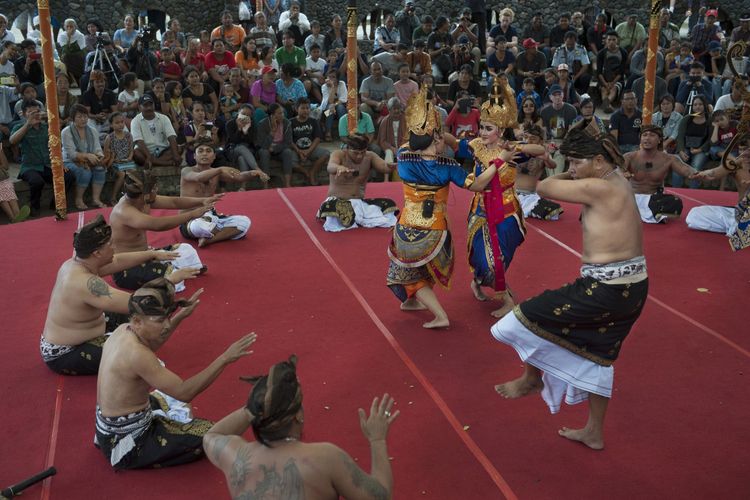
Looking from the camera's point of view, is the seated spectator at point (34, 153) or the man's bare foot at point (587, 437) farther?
the seated spectator at point (34, 153)

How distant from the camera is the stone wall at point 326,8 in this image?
53.2 feet

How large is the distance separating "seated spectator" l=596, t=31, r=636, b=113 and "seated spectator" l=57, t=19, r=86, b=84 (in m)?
8.16

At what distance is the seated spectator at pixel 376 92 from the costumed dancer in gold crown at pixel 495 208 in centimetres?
609

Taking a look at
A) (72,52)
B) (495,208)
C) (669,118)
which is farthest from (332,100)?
(495,208)

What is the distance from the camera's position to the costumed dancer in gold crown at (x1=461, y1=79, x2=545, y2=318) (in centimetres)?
568

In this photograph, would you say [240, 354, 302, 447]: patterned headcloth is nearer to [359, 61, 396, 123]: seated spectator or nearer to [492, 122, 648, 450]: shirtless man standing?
[492, 122, 648, 450]: shirtless man standing

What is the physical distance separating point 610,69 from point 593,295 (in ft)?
35.9

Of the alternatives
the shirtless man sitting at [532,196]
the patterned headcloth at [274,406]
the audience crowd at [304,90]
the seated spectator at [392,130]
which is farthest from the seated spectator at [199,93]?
the patterned headcloth at [274,406]

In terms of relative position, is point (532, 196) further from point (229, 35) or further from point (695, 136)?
point (229, 35)

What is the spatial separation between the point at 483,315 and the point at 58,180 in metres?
4.46

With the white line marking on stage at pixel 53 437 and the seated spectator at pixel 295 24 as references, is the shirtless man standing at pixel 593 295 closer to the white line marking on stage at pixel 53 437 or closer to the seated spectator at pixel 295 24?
the white line marking on stage at pixel 53 437

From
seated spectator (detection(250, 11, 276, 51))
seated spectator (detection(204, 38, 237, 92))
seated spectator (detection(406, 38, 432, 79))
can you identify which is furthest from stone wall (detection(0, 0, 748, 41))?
seated spectator (detection(406, 38, 432, 79))

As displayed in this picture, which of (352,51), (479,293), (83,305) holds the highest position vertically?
(352,51)

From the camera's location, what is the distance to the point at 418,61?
42.6 ft
